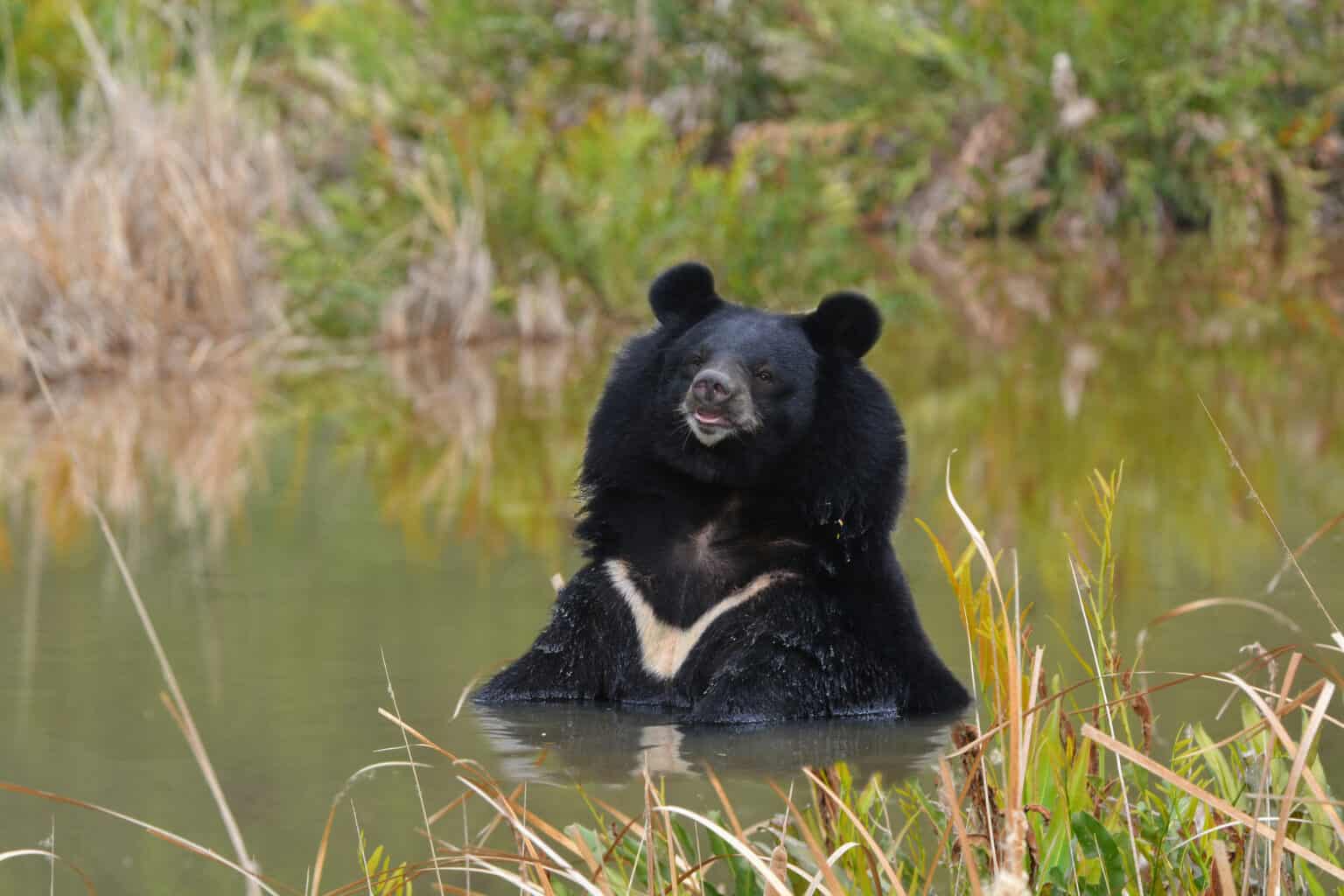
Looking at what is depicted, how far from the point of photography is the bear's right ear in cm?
461

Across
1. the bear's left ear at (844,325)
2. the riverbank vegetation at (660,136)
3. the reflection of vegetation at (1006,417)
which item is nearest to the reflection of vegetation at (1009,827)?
the bear's left ear at (844,325)

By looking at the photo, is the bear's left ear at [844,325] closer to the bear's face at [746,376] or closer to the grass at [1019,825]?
the bear's face at [746,376]

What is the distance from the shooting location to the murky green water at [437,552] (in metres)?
3.97

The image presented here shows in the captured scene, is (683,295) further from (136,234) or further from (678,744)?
(136,234)

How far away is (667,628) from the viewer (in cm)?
450

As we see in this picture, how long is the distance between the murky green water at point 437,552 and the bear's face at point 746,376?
1.98ft

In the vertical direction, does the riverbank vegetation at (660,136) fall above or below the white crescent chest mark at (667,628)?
above

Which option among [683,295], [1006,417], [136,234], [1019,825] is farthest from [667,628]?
[136,234]

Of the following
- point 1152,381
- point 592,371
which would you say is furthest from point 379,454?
point 1152,381

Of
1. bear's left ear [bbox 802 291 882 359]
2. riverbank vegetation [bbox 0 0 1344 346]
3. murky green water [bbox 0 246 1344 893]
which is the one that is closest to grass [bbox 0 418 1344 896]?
murky green water [bbox 0 246 1344 893]

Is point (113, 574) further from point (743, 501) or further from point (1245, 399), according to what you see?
point (1245, 399)

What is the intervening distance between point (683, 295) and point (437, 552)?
2.06 metres

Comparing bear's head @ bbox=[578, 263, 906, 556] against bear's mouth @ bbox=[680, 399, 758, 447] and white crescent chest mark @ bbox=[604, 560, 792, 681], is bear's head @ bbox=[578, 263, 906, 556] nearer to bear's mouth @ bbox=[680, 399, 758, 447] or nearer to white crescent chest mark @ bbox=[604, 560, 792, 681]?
bear's mouth @ bbox=[680, 399, 758, 447]

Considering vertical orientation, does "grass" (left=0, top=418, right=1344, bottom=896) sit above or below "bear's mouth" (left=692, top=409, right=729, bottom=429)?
below
